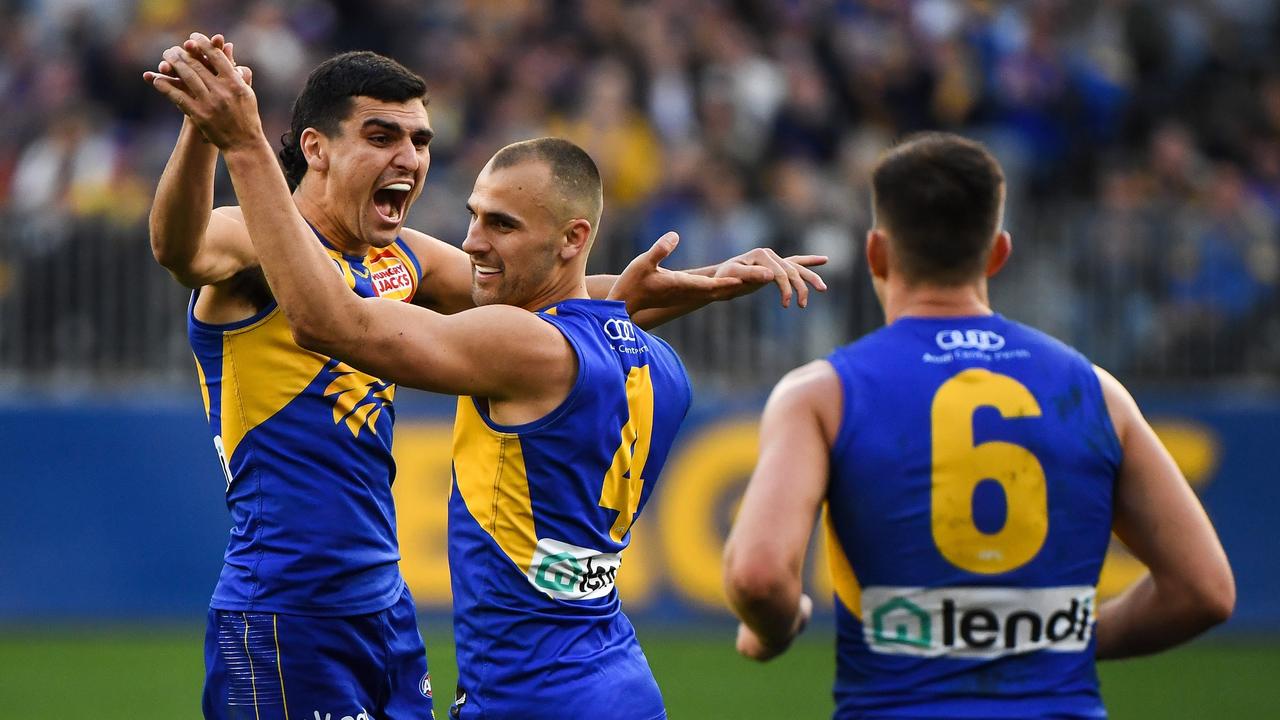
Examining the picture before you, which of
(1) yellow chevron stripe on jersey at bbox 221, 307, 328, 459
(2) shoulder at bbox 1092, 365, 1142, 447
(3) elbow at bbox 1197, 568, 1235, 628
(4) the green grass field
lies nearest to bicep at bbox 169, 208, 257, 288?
(1) yellow chevron stripe on jersey at bbox 221, 307, 328, 459

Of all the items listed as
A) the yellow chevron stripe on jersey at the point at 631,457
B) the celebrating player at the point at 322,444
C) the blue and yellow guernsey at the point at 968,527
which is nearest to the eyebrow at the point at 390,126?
the celebrating player at the point at 322,444

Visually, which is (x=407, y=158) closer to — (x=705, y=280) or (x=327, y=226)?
(x=327, y=226)

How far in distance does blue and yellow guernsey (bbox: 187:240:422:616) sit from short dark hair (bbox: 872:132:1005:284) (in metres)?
1.95

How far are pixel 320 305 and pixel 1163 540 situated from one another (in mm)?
2191

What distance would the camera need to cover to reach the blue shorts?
5.01 metres

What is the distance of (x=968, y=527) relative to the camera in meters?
3.71

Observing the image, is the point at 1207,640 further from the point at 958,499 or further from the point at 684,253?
the point at 958,499

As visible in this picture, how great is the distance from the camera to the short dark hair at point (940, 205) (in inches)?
150

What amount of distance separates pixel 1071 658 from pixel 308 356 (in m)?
2.56

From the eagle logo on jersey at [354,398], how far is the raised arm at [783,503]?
5.91 ft

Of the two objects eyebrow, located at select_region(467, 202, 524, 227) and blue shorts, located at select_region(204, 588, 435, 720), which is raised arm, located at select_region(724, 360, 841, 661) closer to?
eyebrow, located at select_region(467, 202, 524, 227)

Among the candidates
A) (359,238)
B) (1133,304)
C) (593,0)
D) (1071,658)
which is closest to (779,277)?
(359,238)

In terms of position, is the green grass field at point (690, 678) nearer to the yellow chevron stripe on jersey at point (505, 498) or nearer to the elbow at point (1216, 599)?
the yellow chevron stripe on jersey at point (505, 498)

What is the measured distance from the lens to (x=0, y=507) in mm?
12781
